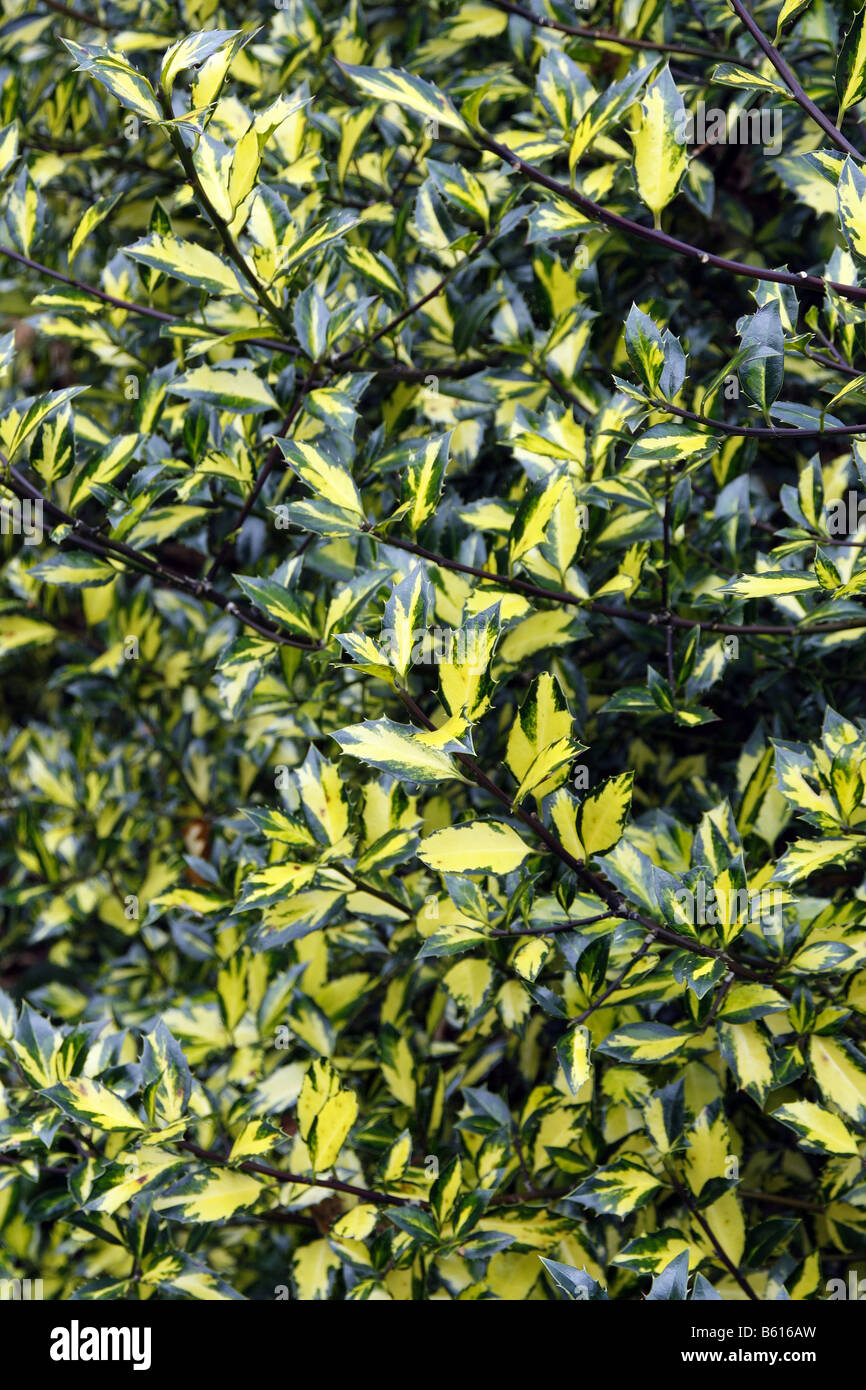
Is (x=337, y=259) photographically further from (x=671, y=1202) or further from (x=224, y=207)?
(x=671, y=1202)

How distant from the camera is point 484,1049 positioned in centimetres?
135

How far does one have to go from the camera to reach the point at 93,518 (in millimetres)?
1699

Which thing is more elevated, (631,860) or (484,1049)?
(631,860)

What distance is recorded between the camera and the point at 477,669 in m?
0.79

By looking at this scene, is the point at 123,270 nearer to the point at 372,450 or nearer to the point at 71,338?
the point at 71,338

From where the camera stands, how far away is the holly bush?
93cm

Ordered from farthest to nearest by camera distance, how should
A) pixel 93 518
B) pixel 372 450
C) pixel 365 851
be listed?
pixel 93 518 → pixel 372 450 → pixel 365 851

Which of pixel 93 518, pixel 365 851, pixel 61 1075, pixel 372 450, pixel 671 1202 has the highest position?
pixel 372 450

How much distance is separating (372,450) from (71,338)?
18.6 inches

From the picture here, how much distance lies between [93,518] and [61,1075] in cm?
91

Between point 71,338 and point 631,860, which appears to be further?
point 71,338

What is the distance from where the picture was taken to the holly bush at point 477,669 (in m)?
0.93
